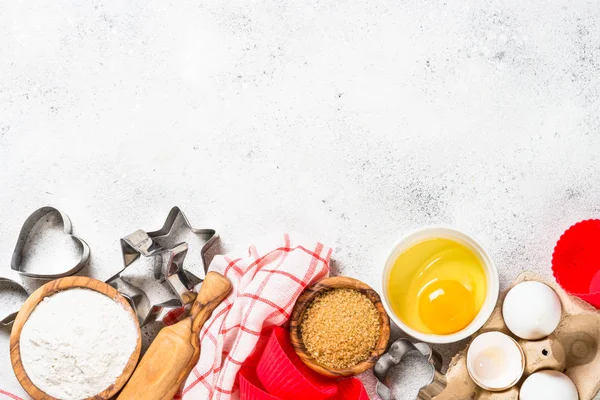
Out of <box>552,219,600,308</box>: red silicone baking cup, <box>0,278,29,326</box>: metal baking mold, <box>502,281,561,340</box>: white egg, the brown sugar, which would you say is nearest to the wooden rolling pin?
the brown sugar

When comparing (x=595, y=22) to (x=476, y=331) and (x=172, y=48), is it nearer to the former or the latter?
(x=476, y=331)

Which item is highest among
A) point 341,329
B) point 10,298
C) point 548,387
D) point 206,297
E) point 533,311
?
point 10,298

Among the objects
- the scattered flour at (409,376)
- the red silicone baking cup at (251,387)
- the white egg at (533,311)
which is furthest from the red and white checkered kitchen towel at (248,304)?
the white egg at (533,311)

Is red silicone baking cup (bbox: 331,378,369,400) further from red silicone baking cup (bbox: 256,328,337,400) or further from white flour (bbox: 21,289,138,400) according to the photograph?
white flour (bbox: 21,289,138,400)

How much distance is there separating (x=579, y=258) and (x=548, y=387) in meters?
0.31

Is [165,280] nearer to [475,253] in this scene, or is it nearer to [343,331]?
[343,331]

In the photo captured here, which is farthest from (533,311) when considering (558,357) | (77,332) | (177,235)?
(77,332)

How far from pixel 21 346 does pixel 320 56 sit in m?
0.87

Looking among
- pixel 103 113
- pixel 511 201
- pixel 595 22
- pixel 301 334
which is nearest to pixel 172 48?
pixel 103 113

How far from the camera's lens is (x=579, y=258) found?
5.06 feet

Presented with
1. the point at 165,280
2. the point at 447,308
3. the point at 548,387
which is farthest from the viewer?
the point at 165,280

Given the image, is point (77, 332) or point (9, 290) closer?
point (77, 332)

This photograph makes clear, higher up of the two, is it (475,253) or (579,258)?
(475,253)

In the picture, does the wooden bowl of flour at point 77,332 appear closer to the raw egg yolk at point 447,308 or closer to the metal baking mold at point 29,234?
the metal baking mold at point 29,234
